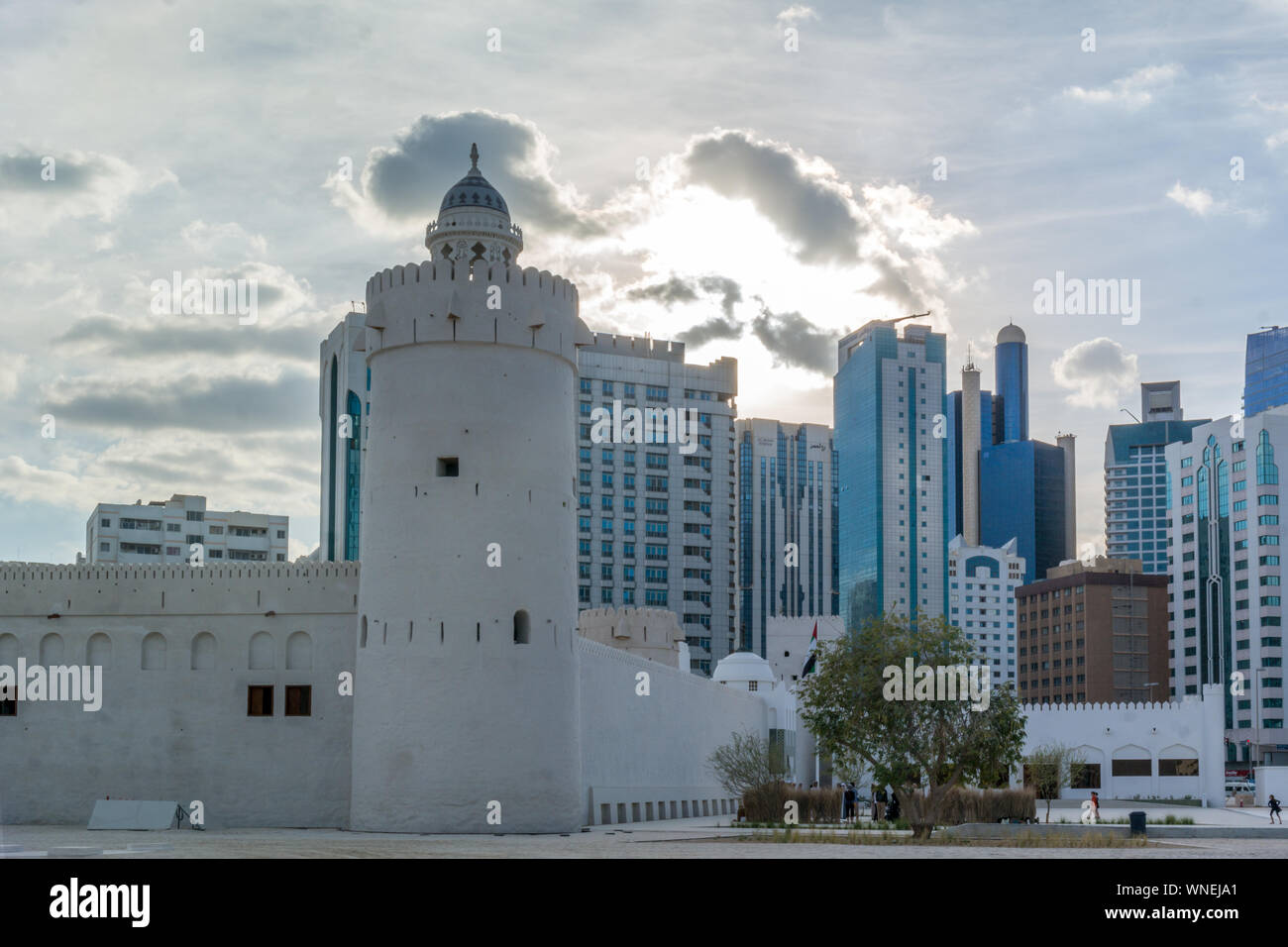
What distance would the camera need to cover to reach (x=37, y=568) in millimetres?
45625

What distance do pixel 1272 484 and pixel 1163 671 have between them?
41.4 metres

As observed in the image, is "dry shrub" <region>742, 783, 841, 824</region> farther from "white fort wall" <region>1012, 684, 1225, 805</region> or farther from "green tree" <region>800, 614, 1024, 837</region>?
"white fort wall" <region>1012, 684, 1225, 805</region>

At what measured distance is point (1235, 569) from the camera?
148750mm

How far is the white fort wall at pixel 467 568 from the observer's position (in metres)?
40.4

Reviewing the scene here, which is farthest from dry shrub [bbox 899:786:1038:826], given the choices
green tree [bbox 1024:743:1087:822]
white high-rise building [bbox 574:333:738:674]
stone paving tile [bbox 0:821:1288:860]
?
white high-rise building [bbox 574:333:738:674]

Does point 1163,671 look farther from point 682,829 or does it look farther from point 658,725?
point 682,829

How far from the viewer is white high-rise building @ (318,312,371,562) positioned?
118 metres

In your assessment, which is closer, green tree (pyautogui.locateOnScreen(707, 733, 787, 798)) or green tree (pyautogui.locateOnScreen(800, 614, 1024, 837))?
green tree (pyautogui.locateOnScreen(800, 614, 1024, 837))

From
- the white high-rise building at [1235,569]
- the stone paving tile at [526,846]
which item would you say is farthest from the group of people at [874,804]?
the white high-rise building at [1235,569]

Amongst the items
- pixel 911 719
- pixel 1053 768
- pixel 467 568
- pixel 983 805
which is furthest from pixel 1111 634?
pixel 467 568

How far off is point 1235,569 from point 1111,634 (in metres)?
30.8

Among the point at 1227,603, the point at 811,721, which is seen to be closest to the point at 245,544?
the point at 1227,603

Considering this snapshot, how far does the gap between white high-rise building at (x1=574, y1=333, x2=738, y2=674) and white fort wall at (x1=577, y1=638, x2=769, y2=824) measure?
67.2m

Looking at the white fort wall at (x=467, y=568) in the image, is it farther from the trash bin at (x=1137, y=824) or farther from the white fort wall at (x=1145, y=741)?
the white fort wall at (x=1145, y=741)
